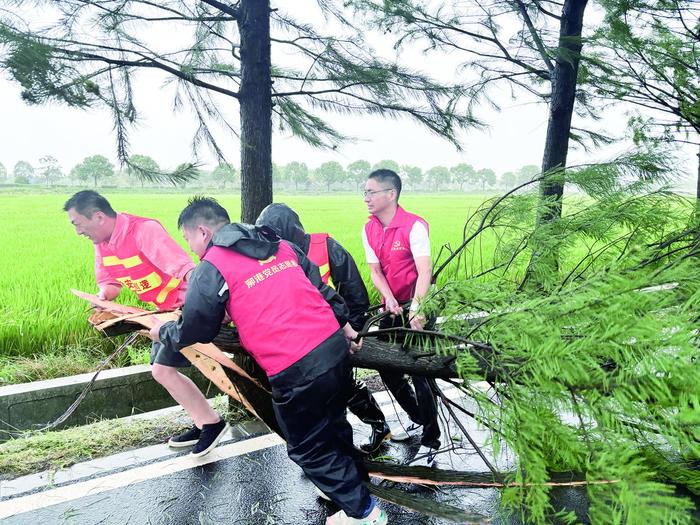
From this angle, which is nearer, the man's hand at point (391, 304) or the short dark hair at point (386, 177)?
the man's hand at point (391, 304)

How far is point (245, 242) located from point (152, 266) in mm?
1356

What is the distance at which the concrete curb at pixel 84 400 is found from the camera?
3371 millimetres

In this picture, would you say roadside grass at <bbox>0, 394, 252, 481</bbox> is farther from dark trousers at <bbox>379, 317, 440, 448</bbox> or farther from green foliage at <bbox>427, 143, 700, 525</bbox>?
green foliage at <bbox>427, 143, 700, 525</bbox>

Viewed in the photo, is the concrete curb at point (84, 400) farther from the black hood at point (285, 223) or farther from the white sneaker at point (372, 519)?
the white sneaker at point (372, 519)

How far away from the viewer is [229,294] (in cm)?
212

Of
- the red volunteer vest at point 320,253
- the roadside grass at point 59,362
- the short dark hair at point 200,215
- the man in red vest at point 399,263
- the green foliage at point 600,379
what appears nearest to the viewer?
the green foliage at point 600,379

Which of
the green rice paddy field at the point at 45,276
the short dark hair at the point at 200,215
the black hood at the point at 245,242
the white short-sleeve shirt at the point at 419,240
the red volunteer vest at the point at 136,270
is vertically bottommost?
the green rice paddy field at the point at 45,276

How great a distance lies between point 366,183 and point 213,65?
236cm

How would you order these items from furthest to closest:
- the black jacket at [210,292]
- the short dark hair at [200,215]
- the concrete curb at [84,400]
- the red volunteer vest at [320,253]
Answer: the concrete curb at [84,400]
the red volunteer vest at [320,253]
the short dark hair at [200,215]
the black jacket at [210,292]

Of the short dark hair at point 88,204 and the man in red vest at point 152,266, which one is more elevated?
the short dark hair at point 88,204

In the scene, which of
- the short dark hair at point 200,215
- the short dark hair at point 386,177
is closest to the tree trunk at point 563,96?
the short dark hair at point 386,177

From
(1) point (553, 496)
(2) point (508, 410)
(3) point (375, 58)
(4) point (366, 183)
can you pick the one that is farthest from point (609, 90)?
(2) point (508, 410)

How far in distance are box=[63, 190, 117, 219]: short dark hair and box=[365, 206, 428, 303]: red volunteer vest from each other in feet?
5.32

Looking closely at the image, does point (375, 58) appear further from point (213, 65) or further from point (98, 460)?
point (98, 460)
